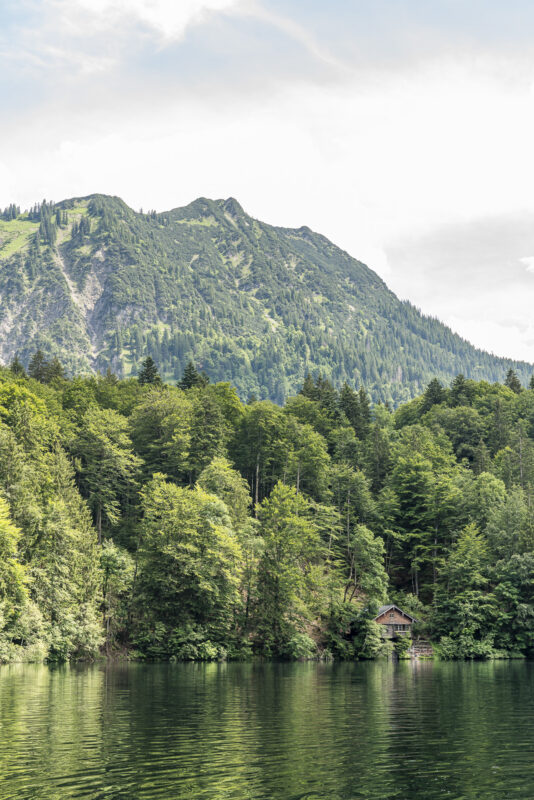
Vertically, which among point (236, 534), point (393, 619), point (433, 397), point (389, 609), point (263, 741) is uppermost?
point (433, 397)

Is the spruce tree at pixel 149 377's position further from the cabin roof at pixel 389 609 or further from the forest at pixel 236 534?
the cabin roof at pixel 389 609

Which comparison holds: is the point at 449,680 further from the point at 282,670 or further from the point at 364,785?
the point at 364,785

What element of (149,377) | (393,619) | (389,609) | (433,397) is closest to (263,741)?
(389,609)

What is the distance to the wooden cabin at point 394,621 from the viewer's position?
101 metres

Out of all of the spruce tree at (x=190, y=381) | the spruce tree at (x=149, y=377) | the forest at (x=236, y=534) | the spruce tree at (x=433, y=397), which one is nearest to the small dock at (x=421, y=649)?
the forest at (x=236, y=534)

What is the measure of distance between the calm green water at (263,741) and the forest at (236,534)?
32.2m

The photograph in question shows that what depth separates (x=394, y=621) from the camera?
102 meters

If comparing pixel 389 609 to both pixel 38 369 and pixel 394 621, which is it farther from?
pixel 38 369

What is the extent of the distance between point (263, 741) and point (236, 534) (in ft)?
225

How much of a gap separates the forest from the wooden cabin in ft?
7.88

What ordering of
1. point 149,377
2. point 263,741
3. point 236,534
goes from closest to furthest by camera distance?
point 263,741 → point 236,534 → point 149,377

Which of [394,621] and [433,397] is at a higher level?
[433,397]

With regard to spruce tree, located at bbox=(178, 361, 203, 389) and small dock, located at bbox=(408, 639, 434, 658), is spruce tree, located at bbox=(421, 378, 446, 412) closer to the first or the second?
spruce tree, located at bbox=(178, 361, 203, 389)

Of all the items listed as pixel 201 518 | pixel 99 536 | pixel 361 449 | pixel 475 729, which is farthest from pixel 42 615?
pixel 361 449
